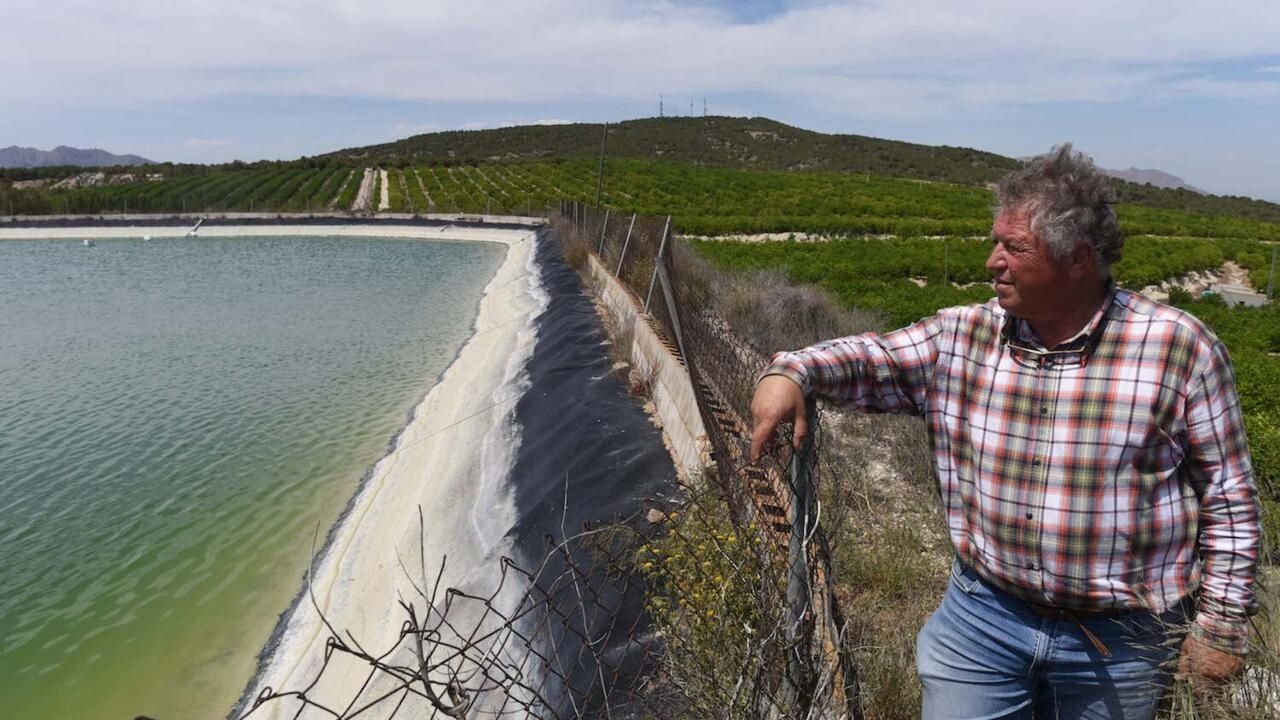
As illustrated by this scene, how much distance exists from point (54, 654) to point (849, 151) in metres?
112

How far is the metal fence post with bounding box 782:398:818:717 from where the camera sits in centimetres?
259

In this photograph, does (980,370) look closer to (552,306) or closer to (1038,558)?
(1038,558)

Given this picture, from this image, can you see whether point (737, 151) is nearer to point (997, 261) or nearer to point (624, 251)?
point (624, 251)

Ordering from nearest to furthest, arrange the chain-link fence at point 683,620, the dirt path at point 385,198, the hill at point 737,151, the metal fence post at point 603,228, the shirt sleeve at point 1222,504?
the shirt sleeve at point 1222,504
the chain-link fence at point 683,620
the metal fence post at point 603,228
the dirt path at point 385,198
the hill at point 737,151

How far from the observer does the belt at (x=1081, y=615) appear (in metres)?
2.18

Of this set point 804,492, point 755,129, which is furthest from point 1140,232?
point 755,129

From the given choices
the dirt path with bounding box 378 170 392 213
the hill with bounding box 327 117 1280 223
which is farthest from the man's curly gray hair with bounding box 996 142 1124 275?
the hill with bounding box 327 117 1280 223

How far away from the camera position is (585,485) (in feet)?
24.9

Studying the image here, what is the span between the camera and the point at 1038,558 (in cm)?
219

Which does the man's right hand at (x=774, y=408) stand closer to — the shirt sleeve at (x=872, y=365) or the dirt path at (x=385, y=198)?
the shirt sleeve at (x=872, y=365)

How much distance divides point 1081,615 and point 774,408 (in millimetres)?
893

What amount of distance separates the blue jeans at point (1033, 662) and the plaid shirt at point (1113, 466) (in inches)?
2.9

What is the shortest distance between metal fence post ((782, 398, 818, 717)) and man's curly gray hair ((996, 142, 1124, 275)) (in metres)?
0.72

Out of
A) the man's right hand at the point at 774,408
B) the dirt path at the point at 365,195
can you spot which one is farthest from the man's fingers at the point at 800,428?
the dirt path at the point at 365,195
